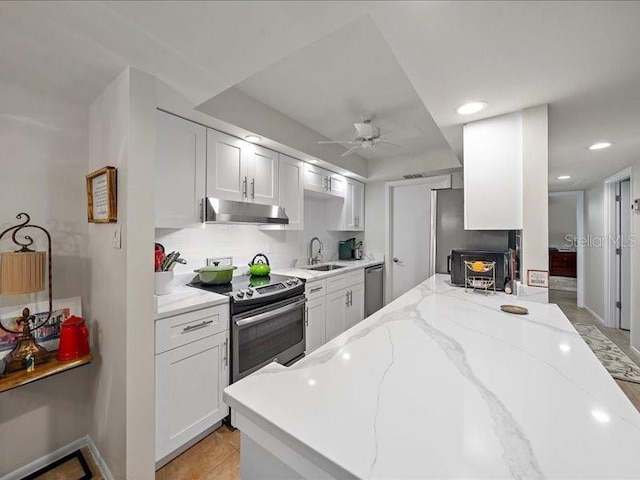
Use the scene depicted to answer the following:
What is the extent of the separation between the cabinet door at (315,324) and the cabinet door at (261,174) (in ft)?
3.55

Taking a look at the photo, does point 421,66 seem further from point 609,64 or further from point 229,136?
point 229,136

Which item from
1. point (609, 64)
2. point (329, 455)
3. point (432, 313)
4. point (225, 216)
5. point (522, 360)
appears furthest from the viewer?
point (225, 216)

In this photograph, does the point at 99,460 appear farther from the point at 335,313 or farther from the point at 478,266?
the point at 478,266

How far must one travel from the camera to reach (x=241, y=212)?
86.4 inches

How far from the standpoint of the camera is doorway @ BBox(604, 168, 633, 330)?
3605 mm

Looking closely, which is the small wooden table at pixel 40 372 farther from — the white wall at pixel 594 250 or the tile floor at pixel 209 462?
the white wall at pixel 594 250

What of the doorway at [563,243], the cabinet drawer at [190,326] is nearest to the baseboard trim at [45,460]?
the cabinet drawer at [190,326]

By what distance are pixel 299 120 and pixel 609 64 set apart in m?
2.07

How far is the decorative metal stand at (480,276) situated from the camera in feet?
5.88

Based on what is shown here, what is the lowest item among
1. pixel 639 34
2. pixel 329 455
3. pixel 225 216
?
pixel 329 455

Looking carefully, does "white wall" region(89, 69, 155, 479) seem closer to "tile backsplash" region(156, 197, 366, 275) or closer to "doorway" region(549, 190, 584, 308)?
"tile backsplash" region(156, 197, 366, 275)

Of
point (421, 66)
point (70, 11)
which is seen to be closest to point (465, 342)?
point (421, 66)

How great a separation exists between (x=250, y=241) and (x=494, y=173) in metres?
2.19

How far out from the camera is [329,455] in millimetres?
524
